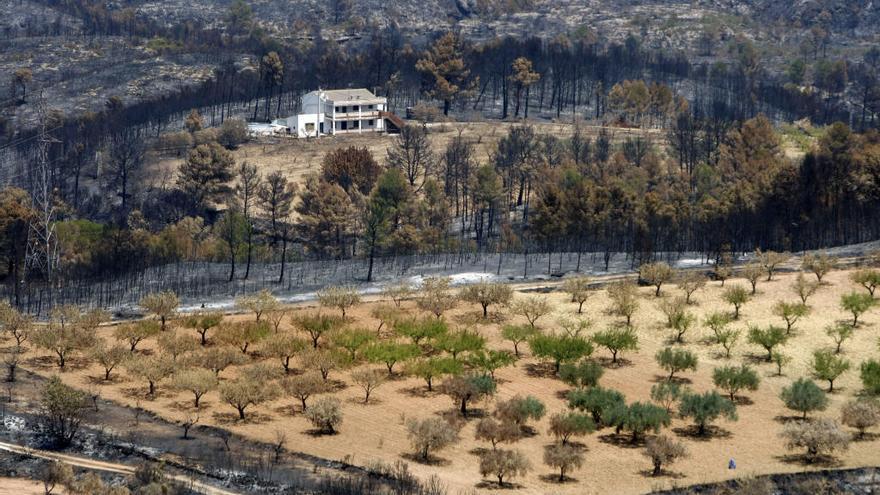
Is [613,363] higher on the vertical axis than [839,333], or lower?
lower

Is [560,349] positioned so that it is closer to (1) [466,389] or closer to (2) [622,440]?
(1) [466,389]

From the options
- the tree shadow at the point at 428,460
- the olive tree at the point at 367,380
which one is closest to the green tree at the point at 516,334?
the olive tree at the point at 367,380

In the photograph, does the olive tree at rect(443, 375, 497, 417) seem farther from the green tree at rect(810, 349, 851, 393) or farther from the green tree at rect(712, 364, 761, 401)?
the green tree at rect(810, 349, 851, 393)

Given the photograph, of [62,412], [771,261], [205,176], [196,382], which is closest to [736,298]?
[771,261]

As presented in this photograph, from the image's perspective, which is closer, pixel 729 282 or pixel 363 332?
pixel 363 332

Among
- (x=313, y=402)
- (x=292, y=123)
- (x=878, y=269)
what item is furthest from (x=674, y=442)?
(x=292, y=123)

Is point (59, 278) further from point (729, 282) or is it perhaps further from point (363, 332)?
point (729, 282)
